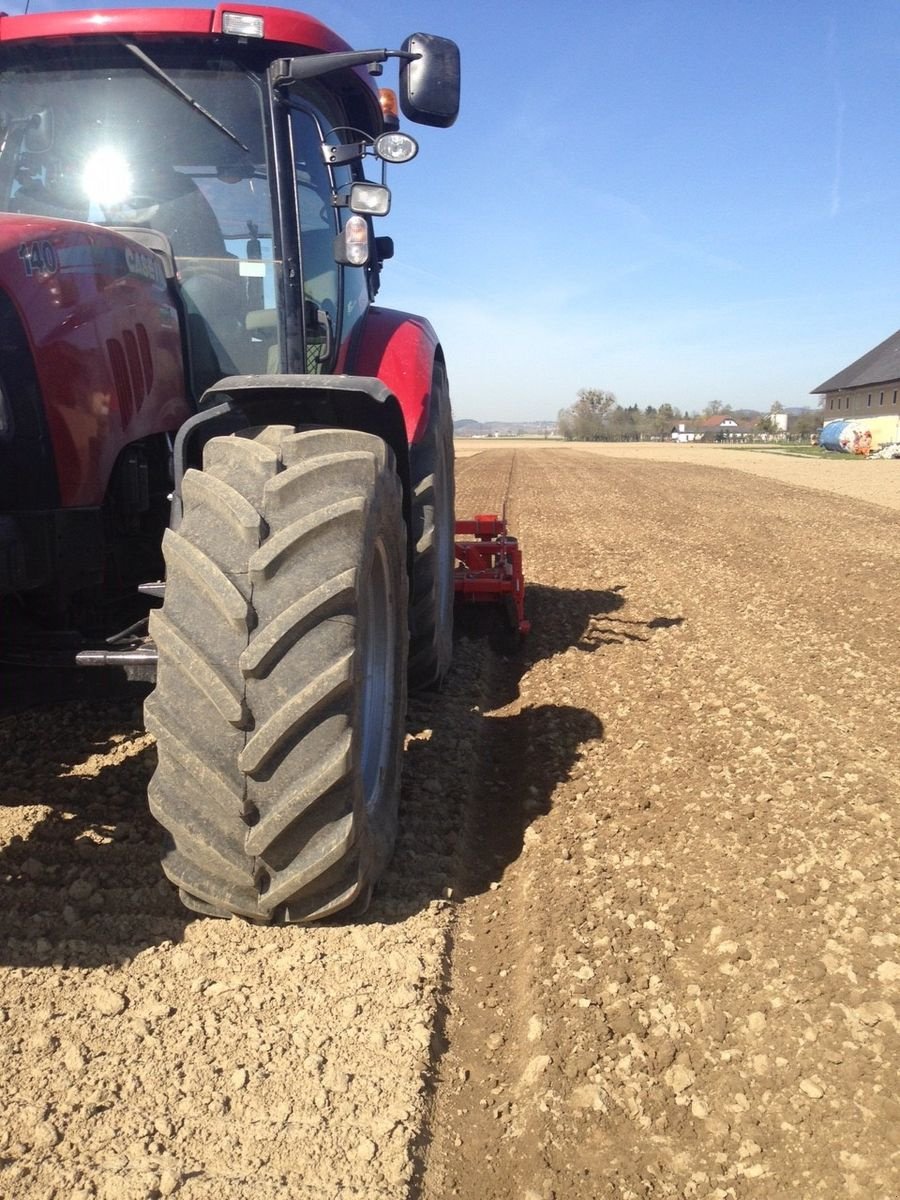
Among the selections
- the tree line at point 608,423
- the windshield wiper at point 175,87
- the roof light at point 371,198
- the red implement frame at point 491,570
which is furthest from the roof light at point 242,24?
the tree line at point 608,423

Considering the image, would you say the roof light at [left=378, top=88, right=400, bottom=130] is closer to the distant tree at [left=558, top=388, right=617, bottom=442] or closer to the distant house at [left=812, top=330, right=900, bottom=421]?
the distant house at [left=812, top=330, right=900, bottom=421]

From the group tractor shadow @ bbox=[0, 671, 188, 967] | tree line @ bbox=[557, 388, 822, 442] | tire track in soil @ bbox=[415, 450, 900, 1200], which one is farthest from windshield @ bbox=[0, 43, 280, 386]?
tree line @ bbox=[557, 388, 822, 442]

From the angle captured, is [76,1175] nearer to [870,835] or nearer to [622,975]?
[622,975]

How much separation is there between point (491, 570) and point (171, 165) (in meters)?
3.02

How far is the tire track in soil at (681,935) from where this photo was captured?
6.04 ft

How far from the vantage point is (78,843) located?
2895mm

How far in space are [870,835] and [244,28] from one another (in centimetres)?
317

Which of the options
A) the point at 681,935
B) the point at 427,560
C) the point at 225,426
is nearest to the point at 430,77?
the point at 225,426

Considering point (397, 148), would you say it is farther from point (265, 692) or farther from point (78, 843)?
point (78, 843)

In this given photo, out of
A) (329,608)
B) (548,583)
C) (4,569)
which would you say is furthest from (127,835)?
→ (548,583)

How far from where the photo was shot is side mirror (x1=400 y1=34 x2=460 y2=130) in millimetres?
2895

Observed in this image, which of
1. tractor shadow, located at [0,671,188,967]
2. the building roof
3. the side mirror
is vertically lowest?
tractor shadow, located at [0,671,188,967]

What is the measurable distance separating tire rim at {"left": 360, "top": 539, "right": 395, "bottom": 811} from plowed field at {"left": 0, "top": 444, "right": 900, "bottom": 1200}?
0.33 m

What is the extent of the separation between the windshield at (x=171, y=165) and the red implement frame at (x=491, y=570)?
2.47m
